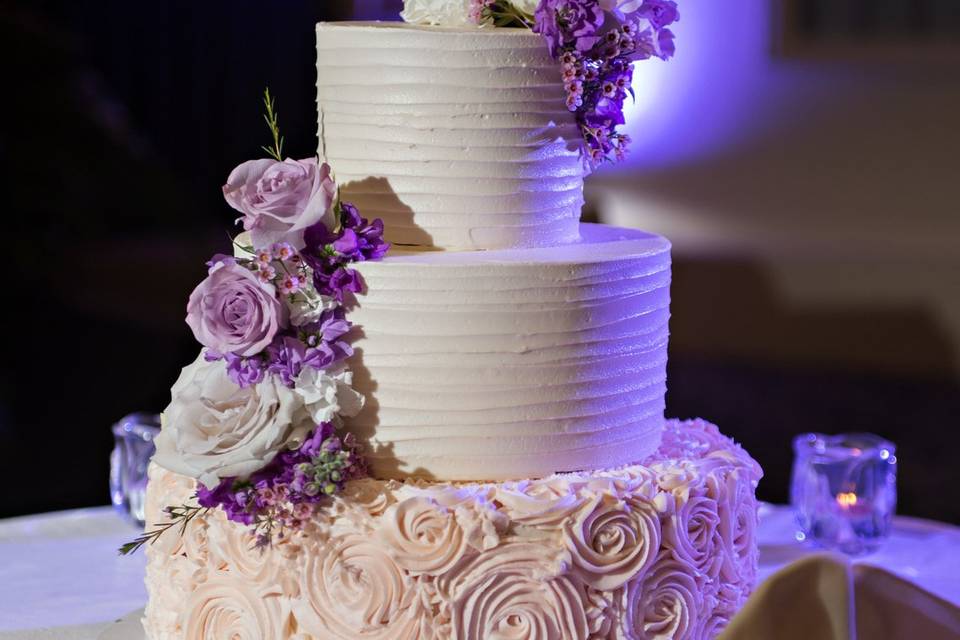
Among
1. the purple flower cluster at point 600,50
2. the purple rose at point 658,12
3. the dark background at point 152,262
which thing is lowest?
the dark background at point 152,262

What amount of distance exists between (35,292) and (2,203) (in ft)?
2.72

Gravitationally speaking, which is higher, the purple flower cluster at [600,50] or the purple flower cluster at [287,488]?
the purple flower cluster at [600,50]

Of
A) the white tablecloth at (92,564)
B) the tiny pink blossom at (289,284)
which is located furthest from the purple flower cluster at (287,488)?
the white tablecloth at (92,564)

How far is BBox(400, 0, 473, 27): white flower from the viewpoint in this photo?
2.75 metres

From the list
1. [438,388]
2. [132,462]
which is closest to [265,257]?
[438,388]

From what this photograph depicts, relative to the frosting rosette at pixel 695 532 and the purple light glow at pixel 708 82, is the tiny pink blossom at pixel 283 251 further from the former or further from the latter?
the purple light glow at pixel 708 82

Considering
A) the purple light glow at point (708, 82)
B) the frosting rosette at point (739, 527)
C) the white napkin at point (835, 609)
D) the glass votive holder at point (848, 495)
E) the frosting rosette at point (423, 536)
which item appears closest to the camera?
the white napkin at point (835, 609)

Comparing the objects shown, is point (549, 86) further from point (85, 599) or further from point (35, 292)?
point (35, 292)

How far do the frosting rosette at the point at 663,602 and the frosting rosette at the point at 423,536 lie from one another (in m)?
0.32

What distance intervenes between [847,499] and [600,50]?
57.1 inches

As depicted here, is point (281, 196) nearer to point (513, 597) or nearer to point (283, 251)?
point (283, 251)

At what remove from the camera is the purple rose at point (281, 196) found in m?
2.46

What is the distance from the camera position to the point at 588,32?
8.49 feet

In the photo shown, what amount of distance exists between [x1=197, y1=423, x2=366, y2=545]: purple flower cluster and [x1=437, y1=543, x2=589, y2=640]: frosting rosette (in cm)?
26
